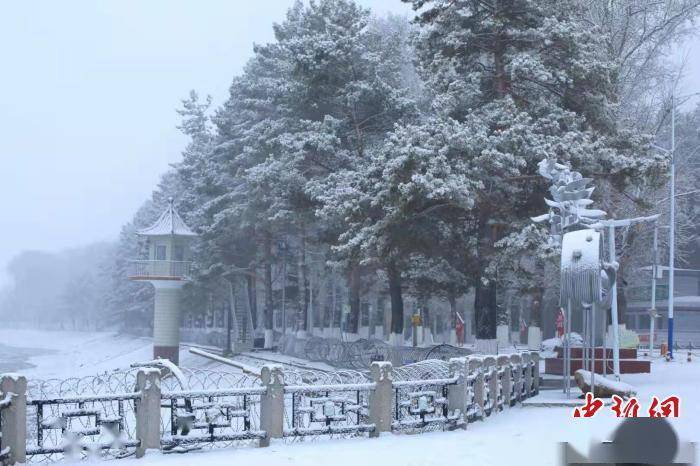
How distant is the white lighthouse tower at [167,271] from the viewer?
53.1 metres

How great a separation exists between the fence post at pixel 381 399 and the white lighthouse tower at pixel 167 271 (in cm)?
3998

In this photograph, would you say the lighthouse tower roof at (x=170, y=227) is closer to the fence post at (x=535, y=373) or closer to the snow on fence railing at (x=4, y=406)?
the fence post at (x=535, y=373)

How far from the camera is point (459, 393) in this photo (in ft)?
48.9

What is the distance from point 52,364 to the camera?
83.8 m

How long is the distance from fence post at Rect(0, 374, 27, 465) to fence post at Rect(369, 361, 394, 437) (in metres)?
5.22

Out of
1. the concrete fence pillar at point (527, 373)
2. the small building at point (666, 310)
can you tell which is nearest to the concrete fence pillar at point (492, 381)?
the concrete fence pillar at point (527, 373)

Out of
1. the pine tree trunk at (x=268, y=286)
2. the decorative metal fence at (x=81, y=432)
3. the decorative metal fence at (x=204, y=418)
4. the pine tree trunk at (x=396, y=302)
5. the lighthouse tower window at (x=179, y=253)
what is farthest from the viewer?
the lighthouse tower window at (x=179, y=253)

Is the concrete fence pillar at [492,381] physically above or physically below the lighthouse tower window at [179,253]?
below

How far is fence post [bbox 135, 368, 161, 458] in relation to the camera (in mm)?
12219

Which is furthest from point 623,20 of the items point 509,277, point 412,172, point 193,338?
point 193,338

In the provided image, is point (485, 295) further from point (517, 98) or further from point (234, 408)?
point (234, 408)

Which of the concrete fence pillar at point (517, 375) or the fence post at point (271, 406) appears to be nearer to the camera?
the fence post at point (271, 406)

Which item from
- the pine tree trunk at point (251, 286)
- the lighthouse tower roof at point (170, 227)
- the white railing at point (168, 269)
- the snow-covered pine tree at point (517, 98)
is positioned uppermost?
the snow-covered pine tree at point (517, 98)

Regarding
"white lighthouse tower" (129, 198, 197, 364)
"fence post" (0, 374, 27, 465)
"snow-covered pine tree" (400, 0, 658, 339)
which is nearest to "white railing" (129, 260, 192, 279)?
"white lighthouse tower" (129, 198, 197, 364)
